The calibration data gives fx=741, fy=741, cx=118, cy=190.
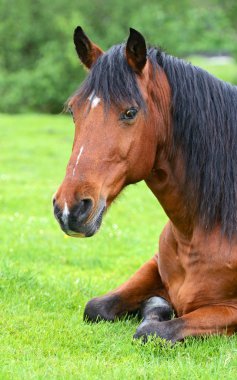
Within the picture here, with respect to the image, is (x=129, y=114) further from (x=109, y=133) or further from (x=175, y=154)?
(x=175, y=154)

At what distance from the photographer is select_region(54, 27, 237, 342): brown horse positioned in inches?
180

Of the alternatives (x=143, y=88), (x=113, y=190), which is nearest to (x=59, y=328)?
(x=113, y=190)

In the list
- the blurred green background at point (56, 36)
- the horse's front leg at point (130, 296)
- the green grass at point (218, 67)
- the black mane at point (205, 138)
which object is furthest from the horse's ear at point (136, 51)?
the blurred green background at point (56, 36)

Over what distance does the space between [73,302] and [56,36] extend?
113ft

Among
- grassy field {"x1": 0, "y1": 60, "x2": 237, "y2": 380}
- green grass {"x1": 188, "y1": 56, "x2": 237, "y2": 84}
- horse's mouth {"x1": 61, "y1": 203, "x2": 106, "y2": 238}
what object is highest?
green grass {"x1": 188, "y1": 56, "x2": 237, "y2": 84}

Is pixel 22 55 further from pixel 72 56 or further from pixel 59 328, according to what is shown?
pixel 59 328

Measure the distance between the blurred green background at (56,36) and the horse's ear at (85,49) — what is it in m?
32.5

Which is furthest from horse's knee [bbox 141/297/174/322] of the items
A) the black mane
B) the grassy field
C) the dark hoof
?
the black mane

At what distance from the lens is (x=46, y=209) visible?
12.6 m

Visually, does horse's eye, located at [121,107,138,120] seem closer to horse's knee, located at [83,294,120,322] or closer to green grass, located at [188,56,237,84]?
horse's knee, located at [83,294,120,322]

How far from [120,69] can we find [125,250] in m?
5.28

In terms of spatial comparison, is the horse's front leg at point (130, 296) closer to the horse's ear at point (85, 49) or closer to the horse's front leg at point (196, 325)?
the horse's front leg at point (196, 325)

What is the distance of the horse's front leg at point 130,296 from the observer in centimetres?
562

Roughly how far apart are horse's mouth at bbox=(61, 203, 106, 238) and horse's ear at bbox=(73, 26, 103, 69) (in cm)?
109
